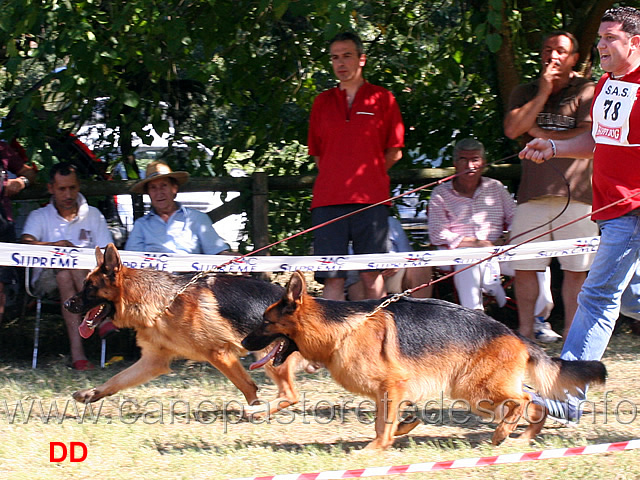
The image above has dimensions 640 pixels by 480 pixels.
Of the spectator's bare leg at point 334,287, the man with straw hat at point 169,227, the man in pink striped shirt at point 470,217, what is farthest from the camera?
the man in pink striped shirt at point 470,217

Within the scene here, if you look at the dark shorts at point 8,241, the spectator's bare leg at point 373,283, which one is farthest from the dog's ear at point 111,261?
the spectator's bare leg at point 373,283

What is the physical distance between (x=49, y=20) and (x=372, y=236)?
10.1 feet

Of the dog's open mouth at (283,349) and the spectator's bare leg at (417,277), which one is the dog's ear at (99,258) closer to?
the dog's open mouth at (283,349)

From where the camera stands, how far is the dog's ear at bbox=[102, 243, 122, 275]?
5203 millimetres

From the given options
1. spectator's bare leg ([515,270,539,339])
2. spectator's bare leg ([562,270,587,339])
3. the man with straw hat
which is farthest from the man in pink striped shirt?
the man with straw hat

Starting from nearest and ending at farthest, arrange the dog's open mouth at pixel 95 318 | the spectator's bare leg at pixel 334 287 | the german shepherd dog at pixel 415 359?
the german shepherd dog at pixel 415 359 < the dog's open mouth at pixel 95 318 < the spectator's bare leg at pixel 334 287

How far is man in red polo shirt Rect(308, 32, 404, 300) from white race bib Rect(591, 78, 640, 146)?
2.16 m

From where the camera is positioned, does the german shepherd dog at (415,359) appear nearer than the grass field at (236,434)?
No

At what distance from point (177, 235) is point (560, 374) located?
3285mm

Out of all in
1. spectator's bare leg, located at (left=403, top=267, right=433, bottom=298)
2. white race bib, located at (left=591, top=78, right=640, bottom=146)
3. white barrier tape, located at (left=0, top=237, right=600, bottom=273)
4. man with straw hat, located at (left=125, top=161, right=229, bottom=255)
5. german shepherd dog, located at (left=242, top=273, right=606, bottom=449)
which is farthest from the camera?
spectator's bare leg, located at (left=403, top=267, right=433, bottom=298)

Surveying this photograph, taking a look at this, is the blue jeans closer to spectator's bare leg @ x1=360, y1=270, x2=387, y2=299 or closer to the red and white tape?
the red and white tape

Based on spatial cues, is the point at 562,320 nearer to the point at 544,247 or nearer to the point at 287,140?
the point at 544,247

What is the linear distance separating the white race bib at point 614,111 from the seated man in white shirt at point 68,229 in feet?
13.0

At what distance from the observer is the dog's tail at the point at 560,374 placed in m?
4.40
